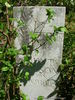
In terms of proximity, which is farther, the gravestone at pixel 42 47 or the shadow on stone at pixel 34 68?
the shadow on stone at pixel 34 68

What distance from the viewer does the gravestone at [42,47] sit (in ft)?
8.58

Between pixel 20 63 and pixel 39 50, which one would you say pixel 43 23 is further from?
pixel 20 63

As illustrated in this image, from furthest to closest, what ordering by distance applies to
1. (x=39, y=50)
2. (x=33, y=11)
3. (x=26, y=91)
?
(x=26, y=91) → (x=39, y=50) → (x=33, y=11)

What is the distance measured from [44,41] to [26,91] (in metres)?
0.67

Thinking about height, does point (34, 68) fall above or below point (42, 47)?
below

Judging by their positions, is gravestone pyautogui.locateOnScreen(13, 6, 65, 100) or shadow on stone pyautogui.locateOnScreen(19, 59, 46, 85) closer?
gravestone pyautogui.locateOnScreen(13, 6, 65, 100)

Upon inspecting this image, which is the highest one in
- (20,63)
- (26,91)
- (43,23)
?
(43,23)

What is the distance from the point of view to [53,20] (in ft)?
8.64

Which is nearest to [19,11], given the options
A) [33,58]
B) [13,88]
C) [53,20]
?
[53,20]

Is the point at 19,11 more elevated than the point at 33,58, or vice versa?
the point at 19,11

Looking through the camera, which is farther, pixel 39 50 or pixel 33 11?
pixel 39 50

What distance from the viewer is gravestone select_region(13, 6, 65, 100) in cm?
262

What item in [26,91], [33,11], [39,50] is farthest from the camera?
[26,91]

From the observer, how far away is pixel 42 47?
109 inches
